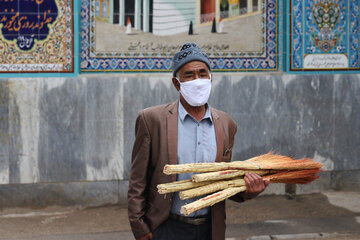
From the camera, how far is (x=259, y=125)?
6.28 meters

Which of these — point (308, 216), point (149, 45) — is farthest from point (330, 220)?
point (149, 45)

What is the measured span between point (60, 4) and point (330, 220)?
4.47 m

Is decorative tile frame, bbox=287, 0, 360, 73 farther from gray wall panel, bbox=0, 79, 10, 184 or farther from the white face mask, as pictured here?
the white face mask

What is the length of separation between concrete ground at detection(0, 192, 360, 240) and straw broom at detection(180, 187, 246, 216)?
2.75 m

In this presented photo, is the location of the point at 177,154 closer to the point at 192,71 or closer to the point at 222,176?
the point at 222,176

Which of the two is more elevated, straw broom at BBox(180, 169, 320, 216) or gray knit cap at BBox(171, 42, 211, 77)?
gray knit cap at BBox(171, 42, 211, 77)

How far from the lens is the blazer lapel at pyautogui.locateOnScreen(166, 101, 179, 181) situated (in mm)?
2320

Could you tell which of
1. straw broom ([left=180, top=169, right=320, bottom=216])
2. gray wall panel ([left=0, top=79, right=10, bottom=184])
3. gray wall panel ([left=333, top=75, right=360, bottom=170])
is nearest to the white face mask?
straw broom ([left=180, top=169, right=320, bottom=216])

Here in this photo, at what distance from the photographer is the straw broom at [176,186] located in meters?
2.15

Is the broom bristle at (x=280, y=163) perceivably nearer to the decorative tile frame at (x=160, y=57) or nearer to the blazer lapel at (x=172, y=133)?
the blazer lapel at (x=172, y=133)

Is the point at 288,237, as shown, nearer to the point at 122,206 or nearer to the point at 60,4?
the point at 122,206

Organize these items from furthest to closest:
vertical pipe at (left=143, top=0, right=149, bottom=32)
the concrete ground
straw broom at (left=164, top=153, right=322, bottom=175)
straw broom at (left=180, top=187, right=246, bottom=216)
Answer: vertical pipe at (left=143, top=0, right=149, bottom=32)
the concrete ground
straw broom at (left=164, top=153, right=322, bottom=175)
straw broom at (left=180, top=187, right=246, bottom=216)

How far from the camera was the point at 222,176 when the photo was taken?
2.20 meters

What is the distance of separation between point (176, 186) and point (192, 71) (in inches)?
25.2
